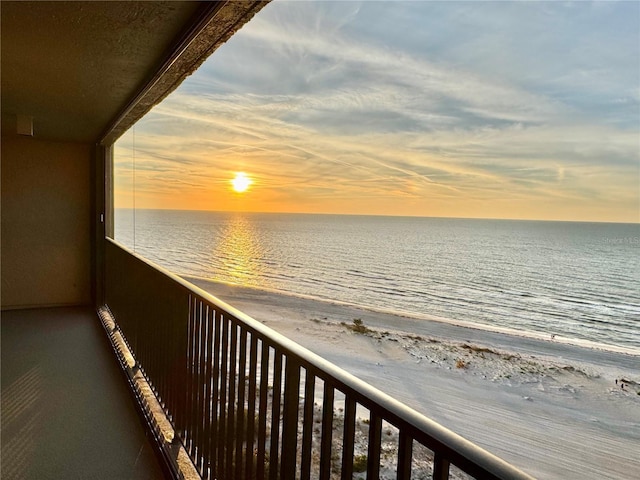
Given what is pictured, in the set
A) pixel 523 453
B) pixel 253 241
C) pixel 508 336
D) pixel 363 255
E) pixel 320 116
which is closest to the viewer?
pixel 523 453

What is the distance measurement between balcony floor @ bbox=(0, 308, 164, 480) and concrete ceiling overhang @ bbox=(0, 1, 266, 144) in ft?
6.19

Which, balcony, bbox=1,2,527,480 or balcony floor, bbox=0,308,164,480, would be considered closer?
balcony, bbox=1,2,527,480

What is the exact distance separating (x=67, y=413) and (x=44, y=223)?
316 cm

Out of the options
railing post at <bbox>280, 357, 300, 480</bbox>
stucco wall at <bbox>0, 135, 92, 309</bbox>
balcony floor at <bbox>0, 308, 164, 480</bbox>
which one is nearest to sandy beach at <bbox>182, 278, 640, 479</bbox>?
balcony floor at <bbox>0, 308, 164, 480</bbox>

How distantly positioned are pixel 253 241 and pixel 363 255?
44.2 feet

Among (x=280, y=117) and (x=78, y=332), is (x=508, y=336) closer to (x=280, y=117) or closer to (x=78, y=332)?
(x=78, y=332)

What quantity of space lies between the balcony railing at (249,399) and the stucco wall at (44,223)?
2627mm

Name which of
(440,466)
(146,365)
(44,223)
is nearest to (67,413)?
(146,365)

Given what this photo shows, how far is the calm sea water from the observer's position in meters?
18.7

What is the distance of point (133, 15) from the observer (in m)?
1.74

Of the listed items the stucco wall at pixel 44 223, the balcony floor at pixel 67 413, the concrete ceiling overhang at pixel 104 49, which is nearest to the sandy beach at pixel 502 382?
the balcony floor at pixel 67 413

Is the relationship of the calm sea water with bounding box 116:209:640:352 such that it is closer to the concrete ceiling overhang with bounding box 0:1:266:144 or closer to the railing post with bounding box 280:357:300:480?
the concrete ceiling overhang with bounding box 0:1:266:144

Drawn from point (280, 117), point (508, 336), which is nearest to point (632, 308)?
point (508, 336)

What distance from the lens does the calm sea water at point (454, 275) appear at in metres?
18.7
